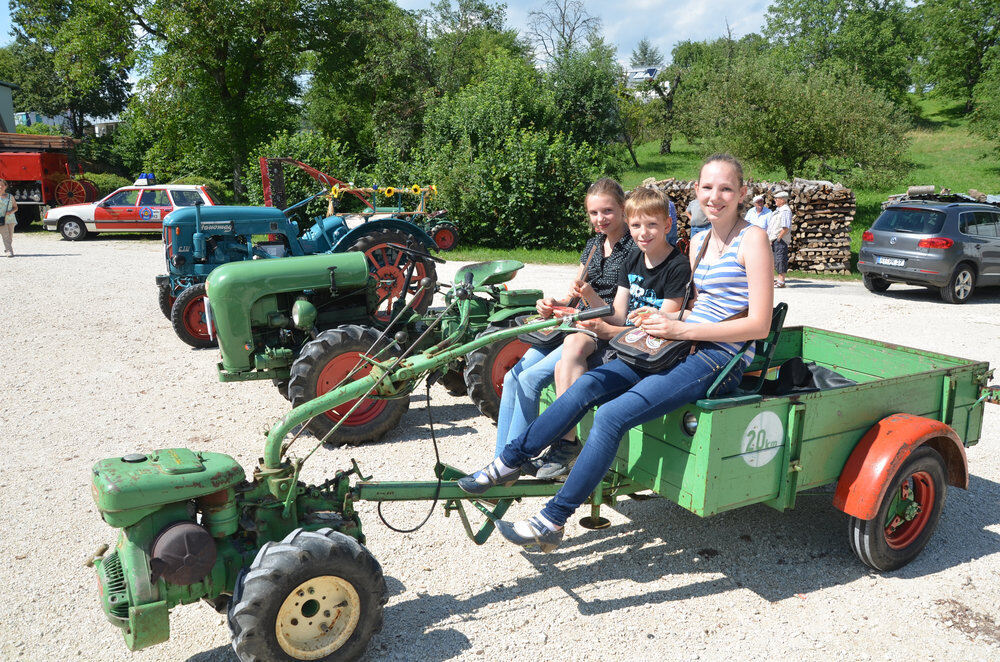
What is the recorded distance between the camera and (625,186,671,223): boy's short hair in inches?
137

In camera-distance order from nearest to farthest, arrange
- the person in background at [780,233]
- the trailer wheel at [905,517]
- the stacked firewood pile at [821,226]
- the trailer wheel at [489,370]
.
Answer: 1. the trailer wheel at [905,517]
2. the trailer wheel at [489,370]
3. the person in background at [780,233]
4. the stacked firewood pile at [821,226]

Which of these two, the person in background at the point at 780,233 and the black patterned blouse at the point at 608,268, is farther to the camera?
the person in background at the point at 780,233

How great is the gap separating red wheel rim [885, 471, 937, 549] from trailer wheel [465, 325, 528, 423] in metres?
2.95

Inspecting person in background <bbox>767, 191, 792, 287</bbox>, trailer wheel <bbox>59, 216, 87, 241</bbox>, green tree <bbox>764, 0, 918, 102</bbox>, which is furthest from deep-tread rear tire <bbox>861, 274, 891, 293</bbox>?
green tree <bbox>764, 0, 918, 102</bbox>

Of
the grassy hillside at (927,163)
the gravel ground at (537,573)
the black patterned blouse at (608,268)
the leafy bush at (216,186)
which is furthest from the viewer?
the leafy bush at (216,186)

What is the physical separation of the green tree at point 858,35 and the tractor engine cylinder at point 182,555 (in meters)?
48.8

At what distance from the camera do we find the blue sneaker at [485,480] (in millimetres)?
3320

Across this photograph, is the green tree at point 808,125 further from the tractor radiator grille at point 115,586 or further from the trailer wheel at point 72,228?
the tractor radiator grille at point 115,586

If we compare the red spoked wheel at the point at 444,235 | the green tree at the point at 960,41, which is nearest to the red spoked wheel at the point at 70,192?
the red spoked wheel at the point at 444,235

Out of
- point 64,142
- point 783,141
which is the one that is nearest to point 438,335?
point 783,141

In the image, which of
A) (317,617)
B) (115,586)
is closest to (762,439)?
(317,617)

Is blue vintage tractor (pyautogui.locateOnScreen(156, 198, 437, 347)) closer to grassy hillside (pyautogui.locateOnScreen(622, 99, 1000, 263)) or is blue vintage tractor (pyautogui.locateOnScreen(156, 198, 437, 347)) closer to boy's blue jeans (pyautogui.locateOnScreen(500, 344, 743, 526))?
boy's blue jeans (pyautogui.locateOnScreen(500, 344, 743, 526))

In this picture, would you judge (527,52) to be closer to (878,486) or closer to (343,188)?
(343,188)

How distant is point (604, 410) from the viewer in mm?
3191
